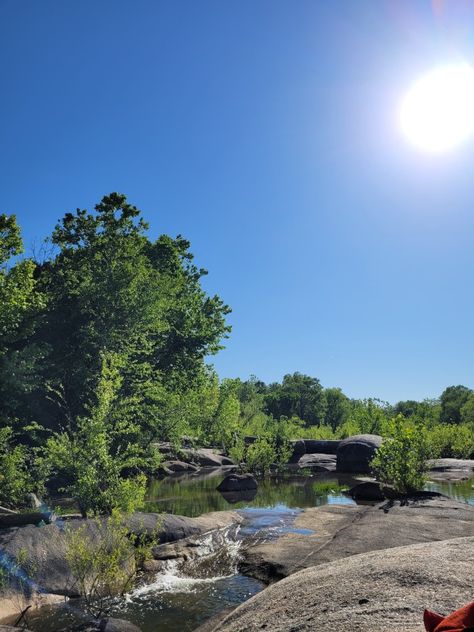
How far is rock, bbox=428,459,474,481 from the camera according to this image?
31781 millimetres

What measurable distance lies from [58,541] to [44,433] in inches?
753

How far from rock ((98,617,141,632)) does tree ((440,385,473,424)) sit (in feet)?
265

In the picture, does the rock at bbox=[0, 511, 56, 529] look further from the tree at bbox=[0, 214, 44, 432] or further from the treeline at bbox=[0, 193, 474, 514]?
the tree at bbox=[0, 214, 44, 432]

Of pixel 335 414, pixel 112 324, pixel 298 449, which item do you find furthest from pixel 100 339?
pixel 335 414

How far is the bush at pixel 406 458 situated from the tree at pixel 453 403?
66413mm

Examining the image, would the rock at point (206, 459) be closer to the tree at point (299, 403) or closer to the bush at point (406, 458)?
the bush at point (406, 458)

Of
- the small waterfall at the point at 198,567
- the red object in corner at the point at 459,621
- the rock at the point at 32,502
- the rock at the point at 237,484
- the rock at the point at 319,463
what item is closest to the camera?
the red object in corner at the point at 459,621

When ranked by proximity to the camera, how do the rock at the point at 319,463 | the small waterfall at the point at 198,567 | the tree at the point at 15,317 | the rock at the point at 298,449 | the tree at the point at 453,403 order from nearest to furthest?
the small waterfall at the point at 198,567 → the tree at the point at 15,317 → the rock at the point at 319,463 → the rock at the point at 298,449 → the tree at the point at 453,403

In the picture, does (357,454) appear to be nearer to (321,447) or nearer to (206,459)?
(321,447)

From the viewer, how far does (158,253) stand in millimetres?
35000

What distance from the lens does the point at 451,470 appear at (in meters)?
36.0

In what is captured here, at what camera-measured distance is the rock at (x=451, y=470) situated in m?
31.8

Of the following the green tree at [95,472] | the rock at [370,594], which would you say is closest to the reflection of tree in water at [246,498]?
the green tree at [95,472]

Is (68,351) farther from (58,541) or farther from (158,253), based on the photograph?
(58,541)
